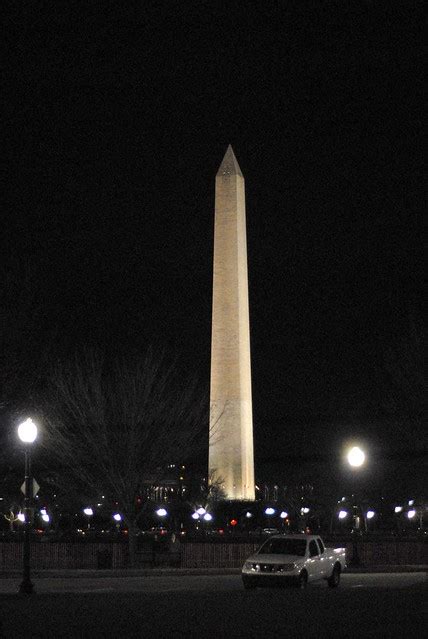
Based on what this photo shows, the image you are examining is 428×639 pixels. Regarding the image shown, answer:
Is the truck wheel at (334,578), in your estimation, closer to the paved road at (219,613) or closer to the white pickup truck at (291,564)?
the white pickup truck at (291,564)

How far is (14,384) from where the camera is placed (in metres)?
40.5

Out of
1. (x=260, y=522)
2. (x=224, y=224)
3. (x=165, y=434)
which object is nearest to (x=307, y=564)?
(x=165, y=434)

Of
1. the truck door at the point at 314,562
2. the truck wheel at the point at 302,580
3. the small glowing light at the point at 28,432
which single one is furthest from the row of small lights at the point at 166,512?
the truck door at the point at 314,562

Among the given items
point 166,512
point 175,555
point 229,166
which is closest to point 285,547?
point 175,555

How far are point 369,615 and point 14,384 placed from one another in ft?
80.5

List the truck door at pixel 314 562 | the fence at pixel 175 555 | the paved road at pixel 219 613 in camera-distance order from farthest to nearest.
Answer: the fence at pixel 175 555 → the truck door at pixel 314 562 → the paved road at pixel 219 613

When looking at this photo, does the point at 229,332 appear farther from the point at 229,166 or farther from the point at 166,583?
the point at 166,583

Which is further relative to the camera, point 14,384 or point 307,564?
point 14,384

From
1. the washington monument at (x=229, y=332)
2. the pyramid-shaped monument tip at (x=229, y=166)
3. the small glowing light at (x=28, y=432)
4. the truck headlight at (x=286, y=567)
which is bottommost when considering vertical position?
the truck headlight at (x=286, y=567)

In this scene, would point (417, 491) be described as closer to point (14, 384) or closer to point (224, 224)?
point (224, 224)

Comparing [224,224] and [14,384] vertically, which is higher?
[224,224]

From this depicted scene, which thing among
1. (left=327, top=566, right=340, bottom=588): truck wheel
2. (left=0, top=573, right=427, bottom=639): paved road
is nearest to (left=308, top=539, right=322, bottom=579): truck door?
(left=0, top=573, right=427, bottom=639): paved road

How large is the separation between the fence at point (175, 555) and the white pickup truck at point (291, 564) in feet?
40.2

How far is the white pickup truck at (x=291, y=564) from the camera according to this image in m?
26.5
